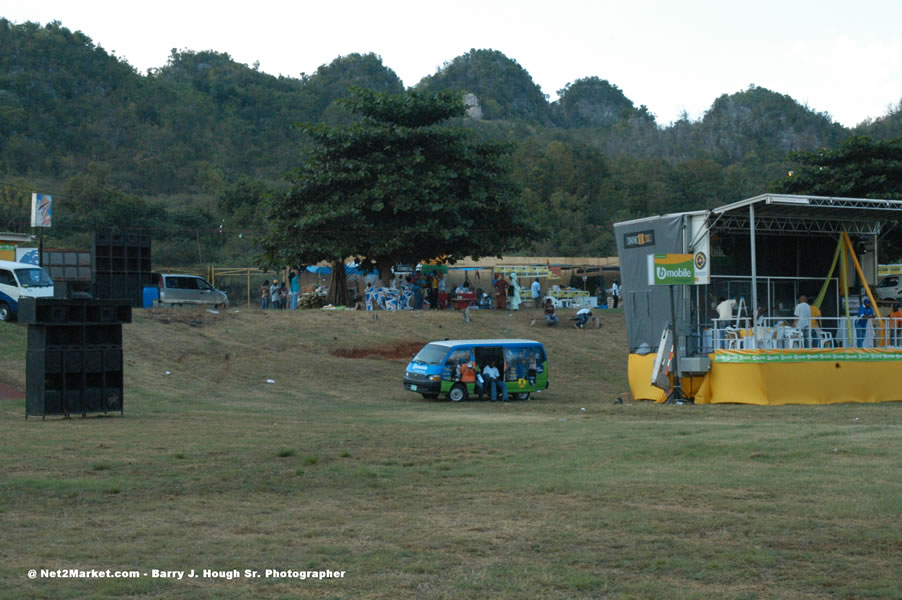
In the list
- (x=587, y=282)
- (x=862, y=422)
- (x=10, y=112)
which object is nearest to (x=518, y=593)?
(x=862, y=422)

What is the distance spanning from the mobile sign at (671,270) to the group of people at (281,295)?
2710 cm

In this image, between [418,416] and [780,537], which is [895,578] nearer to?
[780,537]

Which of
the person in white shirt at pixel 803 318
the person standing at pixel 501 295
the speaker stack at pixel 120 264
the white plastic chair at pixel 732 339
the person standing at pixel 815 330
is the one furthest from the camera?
the person standing at pixel 501 295

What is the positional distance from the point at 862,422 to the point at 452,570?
13836 millimetres

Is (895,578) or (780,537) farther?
(780,537)

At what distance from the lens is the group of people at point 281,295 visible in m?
50.5

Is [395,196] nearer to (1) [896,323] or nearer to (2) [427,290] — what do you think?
(2) [427,290]

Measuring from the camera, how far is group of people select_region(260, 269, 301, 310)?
50.5m

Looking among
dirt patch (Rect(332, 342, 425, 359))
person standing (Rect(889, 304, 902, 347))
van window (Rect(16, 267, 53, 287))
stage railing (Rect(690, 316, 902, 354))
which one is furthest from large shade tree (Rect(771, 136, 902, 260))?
van window (Rect(16, 267, 53, 287))

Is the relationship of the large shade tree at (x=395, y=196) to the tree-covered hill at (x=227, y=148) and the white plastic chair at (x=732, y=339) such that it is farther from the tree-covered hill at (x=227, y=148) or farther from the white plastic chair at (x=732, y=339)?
the white plastic chair at (x=732, y=339)

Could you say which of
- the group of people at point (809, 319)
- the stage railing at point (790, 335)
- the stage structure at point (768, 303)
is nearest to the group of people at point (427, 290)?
the stage structure at point (768, 303)

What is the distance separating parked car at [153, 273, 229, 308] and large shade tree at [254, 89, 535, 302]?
11.8ft

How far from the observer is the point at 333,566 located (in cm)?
840

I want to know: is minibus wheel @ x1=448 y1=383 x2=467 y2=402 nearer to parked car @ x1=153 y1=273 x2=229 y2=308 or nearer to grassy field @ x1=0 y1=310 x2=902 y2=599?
grassy field @ x1=0 y1=310 x2=902 y2=599
